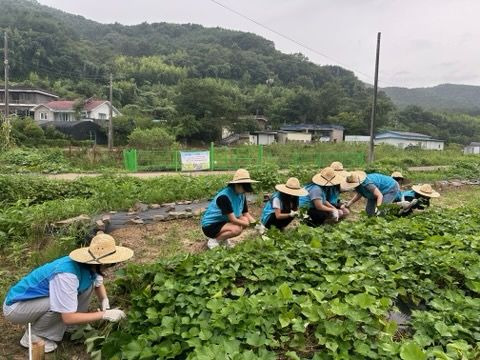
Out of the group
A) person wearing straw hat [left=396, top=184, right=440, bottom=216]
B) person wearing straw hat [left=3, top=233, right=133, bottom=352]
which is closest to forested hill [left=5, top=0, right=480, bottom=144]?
person wearing straw hat [left=396, top=184, right=440, bottom=216]

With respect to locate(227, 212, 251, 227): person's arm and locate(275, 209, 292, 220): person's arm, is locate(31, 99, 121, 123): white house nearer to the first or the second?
locate(275, 209, 292, 220): person's arm

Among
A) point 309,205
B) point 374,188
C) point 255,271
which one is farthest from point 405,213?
point 255,271

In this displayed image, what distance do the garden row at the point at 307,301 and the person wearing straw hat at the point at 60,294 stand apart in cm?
27

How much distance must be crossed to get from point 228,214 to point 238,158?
621 inches

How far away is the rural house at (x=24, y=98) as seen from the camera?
5200 centimetres

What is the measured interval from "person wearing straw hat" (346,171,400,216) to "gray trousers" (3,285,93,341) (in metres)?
4.71

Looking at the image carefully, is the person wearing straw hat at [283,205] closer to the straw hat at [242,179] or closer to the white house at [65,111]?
the straw hat at [242,179]

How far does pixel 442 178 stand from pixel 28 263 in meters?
16.1

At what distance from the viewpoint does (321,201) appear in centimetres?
587

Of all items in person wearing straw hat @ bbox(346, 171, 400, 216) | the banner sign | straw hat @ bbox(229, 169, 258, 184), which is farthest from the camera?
the banner sign

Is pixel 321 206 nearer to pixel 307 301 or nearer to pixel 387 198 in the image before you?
pixel 387 198

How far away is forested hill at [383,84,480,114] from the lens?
344ft

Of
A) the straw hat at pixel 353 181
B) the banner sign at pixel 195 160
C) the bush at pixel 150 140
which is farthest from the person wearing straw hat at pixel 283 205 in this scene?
the bush at pixel 150 140

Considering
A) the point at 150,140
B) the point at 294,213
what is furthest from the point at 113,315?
the point at 150,140
